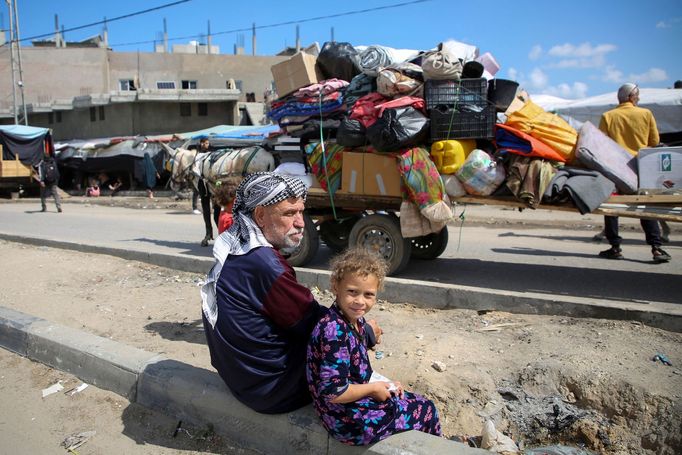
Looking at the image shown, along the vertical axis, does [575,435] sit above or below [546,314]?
below

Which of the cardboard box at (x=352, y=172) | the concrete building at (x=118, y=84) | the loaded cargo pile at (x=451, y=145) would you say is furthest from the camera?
the concrete building at (x=118, y=84)

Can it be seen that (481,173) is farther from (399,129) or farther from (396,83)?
(396,83)

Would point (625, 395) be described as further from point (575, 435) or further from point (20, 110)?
point (20, 110)

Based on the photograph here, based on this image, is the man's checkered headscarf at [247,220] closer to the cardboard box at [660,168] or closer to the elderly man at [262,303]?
the elderly man at [262,303]

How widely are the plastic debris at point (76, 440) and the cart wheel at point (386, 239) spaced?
11.8 feet

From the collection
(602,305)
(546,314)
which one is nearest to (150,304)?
(546,314)

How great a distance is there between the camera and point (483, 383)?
3.78 metres

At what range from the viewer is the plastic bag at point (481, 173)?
18.0ft

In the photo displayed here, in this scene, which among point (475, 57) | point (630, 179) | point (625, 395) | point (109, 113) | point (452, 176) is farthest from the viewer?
point (109, 113)

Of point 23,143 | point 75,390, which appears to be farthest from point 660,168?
point 23,143

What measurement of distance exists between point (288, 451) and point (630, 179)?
14.2 feet

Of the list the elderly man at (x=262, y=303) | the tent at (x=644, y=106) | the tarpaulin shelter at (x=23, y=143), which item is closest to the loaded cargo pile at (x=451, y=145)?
the elderly man at (x=262, y=303)

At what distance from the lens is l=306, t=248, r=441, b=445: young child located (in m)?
2.43

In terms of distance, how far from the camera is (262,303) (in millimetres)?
2596
